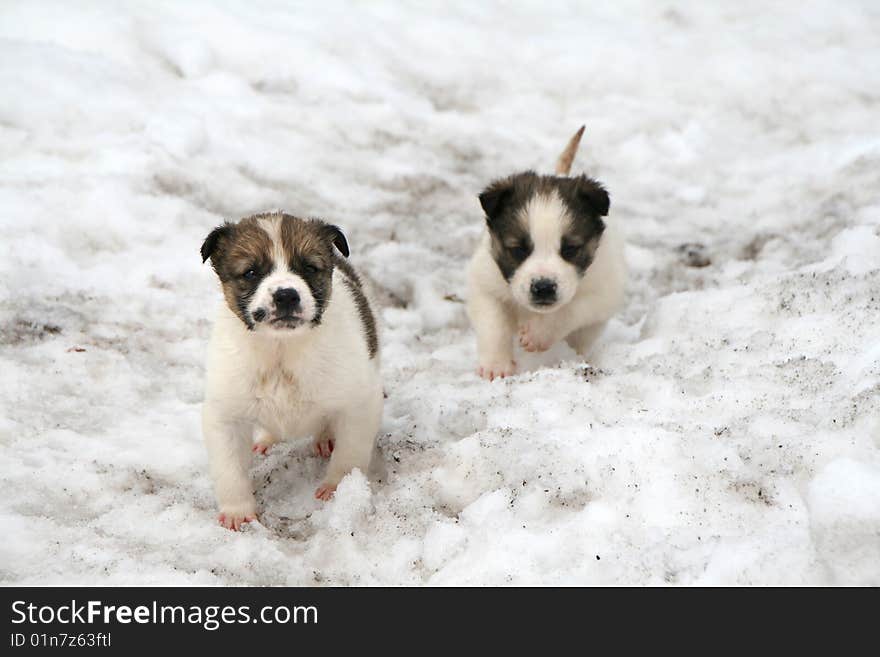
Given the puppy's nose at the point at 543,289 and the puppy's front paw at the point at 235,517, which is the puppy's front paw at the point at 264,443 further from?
the puppy's nose at the point at 543,289

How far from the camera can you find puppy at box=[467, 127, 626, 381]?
510 cm

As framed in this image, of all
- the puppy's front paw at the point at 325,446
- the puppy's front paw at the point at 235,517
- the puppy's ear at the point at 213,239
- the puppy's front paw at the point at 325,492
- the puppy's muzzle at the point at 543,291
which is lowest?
the puppy's front paw at the point at 235,517

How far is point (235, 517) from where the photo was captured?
3568mm

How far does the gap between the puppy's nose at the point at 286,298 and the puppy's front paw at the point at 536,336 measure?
2.24m

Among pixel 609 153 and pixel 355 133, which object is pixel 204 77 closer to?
pixel 355 133

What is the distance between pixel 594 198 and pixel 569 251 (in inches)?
13.0

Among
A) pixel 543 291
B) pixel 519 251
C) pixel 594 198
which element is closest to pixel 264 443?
pixel 543 291

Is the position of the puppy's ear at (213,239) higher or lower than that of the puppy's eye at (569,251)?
lower

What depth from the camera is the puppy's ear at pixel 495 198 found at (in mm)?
5242

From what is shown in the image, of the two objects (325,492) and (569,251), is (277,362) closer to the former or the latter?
(325,492)

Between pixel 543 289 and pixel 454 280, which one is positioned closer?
pixel 543 289

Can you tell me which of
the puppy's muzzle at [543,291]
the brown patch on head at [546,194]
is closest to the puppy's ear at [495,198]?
the brown patch on head at [546,194]

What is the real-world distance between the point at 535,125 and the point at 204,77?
3091mm
